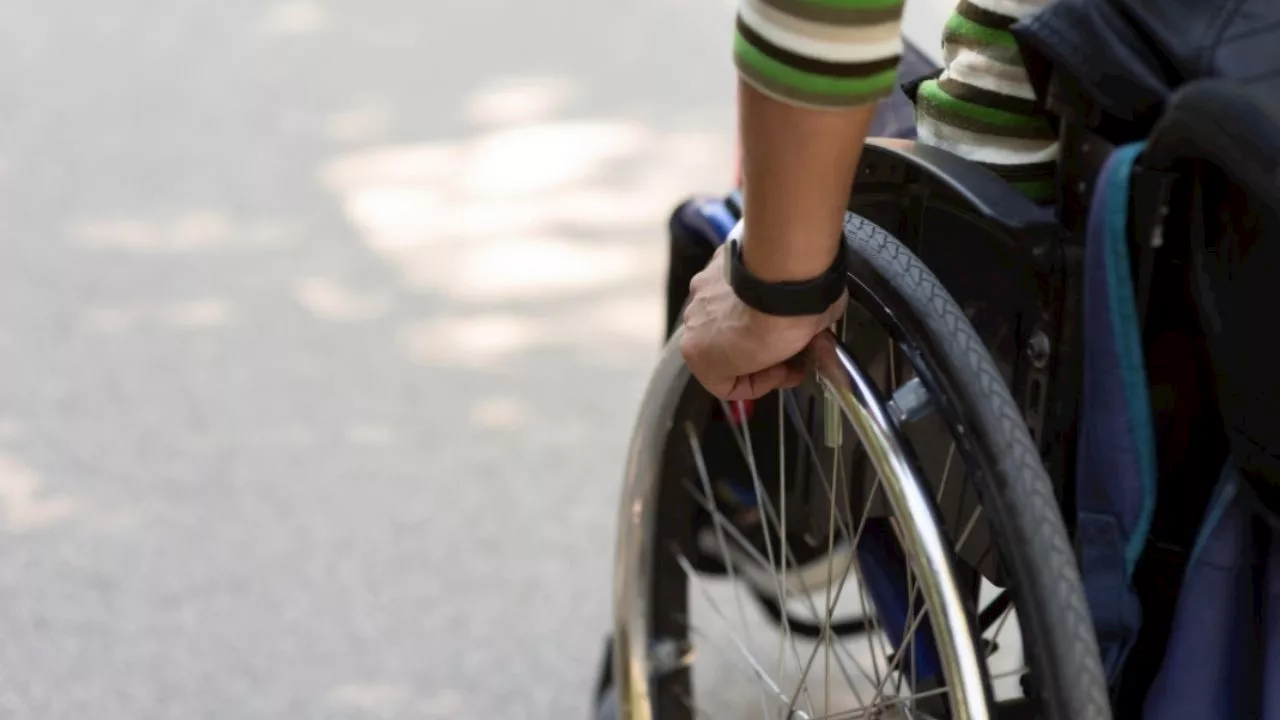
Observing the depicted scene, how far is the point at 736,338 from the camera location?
2.95 feet

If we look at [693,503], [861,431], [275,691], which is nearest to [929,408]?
[861,431]

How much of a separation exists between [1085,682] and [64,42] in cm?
271

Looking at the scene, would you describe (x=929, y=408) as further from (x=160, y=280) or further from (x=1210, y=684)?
(x=160, y=280)

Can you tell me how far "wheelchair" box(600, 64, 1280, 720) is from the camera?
2.55 feet

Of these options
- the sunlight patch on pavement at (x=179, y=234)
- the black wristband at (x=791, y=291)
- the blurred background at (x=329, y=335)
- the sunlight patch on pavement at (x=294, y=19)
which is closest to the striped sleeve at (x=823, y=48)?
the black wristband at (x=791, y=291)

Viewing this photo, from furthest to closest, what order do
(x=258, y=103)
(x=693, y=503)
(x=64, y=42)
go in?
(x=64, y=42) → (x=258, y=103) → (x=693, y=503)

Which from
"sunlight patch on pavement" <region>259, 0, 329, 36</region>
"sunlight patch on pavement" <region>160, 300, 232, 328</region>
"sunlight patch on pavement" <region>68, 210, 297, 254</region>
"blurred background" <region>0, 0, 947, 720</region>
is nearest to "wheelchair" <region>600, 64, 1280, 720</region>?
"blurred background" <region>0, 0, 947, 720</region>

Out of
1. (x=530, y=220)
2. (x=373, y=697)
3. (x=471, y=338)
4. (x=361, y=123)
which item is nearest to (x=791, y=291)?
(x=373, y=697)

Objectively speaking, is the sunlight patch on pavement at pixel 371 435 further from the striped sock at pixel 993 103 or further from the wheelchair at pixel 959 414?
the striped sock at pixel 993 103

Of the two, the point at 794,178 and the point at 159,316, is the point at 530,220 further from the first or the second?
→ the point at 794,178

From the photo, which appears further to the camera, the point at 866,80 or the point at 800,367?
the point at 800,367

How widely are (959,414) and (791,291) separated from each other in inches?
4.5

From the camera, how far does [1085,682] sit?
772 mm

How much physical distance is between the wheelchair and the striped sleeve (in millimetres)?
118
